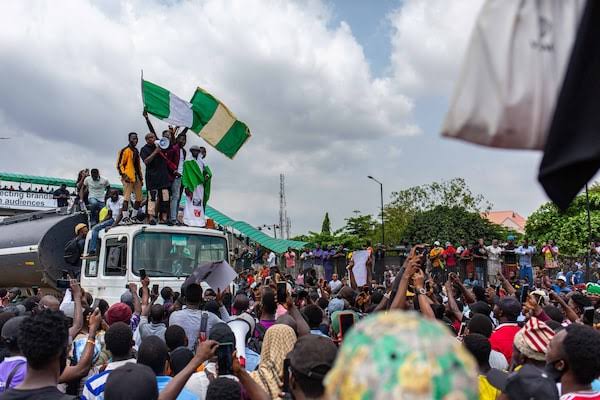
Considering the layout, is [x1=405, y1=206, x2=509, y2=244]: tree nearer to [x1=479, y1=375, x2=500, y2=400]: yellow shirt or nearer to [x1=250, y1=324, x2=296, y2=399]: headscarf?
[x1=250, y1=324, x2=296, y2=399]: headscarf

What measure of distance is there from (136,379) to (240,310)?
379 cm

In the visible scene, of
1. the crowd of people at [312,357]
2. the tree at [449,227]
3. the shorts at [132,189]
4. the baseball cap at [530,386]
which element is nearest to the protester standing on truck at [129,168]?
the shorts at [132,189]

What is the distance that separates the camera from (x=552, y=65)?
182cm

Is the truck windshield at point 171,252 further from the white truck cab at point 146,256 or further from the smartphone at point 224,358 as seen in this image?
the smartphone at point 224,358

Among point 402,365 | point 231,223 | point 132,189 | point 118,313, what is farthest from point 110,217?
point 231,223

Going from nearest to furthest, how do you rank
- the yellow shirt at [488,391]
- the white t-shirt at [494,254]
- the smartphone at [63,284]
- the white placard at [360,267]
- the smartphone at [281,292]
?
the yellow shirt at [488,391], the smartphone at [281,292], the white placard at [360,267], the smartphone at [63,284], the white t-shirt at [494,254]

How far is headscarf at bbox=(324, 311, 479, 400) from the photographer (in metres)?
1.48

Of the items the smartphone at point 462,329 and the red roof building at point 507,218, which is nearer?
the smartphone at point 462,329

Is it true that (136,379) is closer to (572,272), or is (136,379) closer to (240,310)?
(240,310)

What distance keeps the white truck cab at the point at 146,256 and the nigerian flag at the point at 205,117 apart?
2.36 metres

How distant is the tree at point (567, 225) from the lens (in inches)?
1702

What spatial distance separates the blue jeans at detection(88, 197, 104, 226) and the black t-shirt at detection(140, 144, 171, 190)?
5.24ft

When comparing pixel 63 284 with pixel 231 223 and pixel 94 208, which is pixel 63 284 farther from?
pixel 231 223

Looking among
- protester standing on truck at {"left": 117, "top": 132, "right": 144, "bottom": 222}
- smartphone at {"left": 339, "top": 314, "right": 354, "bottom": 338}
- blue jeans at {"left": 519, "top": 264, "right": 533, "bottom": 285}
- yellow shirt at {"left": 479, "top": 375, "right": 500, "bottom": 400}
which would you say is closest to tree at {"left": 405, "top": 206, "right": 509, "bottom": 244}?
blue jeans at {"left": 519, "top": 264, "right": 533, "bottom": 285}
